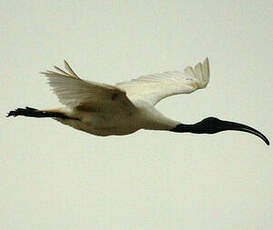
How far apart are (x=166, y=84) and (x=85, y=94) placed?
271 centimetres

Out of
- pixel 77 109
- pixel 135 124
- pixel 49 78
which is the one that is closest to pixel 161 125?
pixel 135 124

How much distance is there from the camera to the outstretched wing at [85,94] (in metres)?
9.77

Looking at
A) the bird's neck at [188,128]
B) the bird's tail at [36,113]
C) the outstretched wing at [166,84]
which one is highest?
the outstretched wing at [166,84]

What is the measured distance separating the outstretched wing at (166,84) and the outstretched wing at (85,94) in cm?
142

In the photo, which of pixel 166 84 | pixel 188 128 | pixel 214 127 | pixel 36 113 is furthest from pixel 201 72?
pixel 36 113

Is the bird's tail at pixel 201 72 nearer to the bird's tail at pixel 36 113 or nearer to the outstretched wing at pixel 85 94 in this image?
the outstretched wing at pixel 85 94

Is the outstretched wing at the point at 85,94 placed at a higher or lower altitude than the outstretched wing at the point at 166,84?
lower

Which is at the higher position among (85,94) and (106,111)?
(85,94)

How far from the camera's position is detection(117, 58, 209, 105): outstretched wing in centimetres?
1239

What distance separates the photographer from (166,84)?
12961mm

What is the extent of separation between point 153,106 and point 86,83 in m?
1.78

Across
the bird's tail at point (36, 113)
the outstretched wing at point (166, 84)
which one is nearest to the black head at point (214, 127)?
the outstretched wing at point (166, 84)

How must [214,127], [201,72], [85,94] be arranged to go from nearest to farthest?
[85,94] → [214,127] → [201,72]

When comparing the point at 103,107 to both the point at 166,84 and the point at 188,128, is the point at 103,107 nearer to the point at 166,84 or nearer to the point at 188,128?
the point at 188,128
